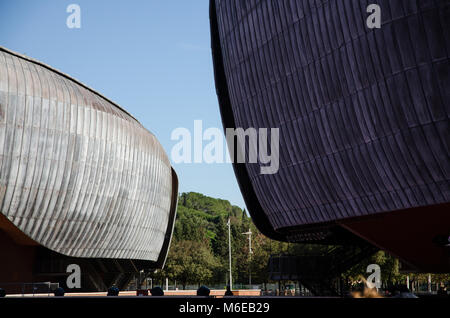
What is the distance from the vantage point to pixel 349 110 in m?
23.3

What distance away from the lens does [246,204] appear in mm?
38375

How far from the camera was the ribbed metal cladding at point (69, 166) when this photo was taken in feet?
118

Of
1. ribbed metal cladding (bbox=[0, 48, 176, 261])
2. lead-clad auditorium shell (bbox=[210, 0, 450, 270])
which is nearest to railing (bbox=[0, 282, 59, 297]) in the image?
ribbed metal cladding (bbox=[0, 48, 176, 261])

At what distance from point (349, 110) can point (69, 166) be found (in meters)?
22.5

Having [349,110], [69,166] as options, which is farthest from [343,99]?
[69,166]

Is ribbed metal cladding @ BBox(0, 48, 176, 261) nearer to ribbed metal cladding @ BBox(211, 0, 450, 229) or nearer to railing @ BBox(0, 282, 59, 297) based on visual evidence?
railing @ BBox(0, 282, 59, 297)

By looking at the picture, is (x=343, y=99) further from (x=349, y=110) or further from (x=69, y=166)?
(x=69, y=166)

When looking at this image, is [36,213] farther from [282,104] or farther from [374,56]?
[374,56]

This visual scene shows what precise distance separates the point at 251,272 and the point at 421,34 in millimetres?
57435

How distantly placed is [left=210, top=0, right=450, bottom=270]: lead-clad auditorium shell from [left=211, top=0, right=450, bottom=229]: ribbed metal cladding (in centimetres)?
4

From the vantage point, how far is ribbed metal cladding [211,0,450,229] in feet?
62.7

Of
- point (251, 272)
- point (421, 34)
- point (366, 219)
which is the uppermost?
point (421, 34)

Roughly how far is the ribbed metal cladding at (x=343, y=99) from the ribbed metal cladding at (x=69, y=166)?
12289mm
